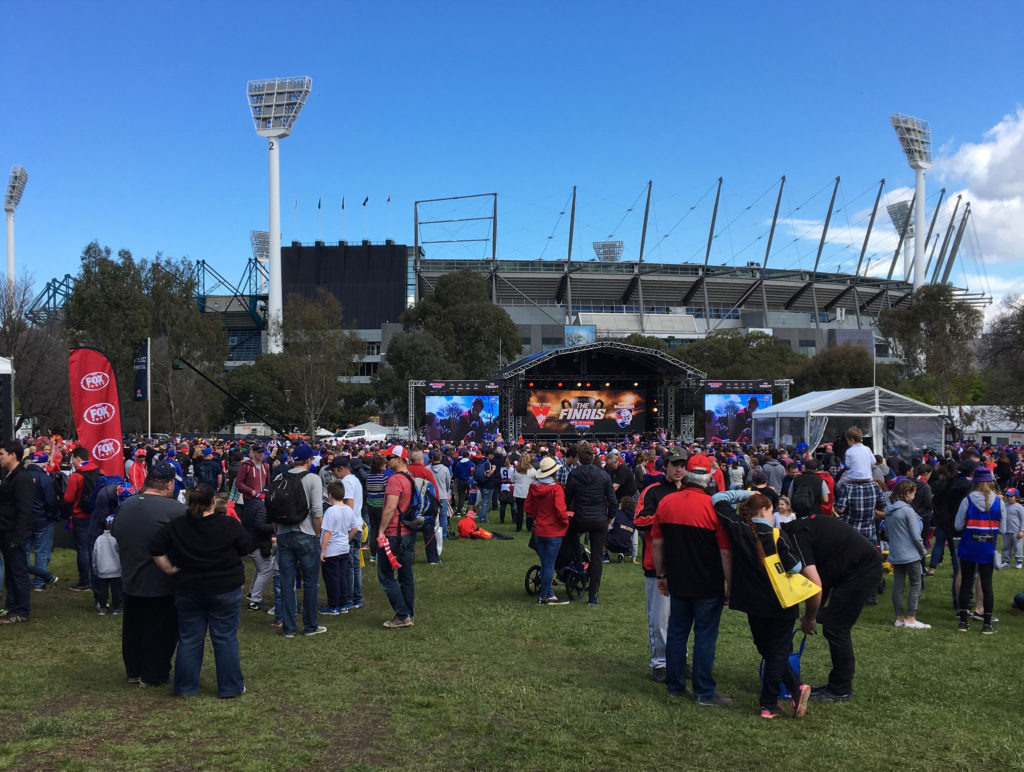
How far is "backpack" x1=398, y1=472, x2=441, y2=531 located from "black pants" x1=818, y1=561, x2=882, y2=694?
348 centimetres

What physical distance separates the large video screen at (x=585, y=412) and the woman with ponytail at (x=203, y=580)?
3295 cm

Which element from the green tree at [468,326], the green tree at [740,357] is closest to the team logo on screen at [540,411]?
the green tree at [468,326]

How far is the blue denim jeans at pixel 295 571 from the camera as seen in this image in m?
7.18

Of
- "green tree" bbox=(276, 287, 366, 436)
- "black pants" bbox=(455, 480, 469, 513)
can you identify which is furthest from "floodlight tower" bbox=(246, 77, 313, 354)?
"black pants" bbox=(455, 480, 469, 513)

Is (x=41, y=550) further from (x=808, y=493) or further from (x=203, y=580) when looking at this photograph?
(x=808, y=493)

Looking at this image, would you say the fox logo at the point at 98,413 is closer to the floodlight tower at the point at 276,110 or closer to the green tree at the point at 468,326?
the green tree at the point at 468,326

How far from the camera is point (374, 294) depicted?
86625mm

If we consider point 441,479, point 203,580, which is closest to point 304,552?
point 203,580

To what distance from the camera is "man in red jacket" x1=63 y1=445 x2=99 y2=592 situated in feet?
29.7

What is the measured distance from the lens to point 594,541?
8.63 meters

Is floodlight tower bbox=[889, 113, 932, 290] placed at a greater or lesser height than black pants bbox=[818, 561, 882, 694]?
greater

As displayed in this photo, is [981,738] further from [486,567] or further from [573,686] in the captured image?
[486,567]

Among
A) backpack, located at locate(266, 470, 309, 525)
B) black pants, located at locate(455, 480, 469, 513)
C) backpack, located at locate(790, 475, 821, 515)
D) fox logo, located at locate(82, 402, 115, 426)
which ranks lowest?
black pants, located at locate(455, 480, 469, 513)

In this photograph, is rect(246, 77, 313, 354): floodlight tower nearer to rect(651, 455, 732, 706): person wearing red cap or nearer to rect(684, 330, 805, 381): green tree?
rect(684, 330, 805, 381): green tree
